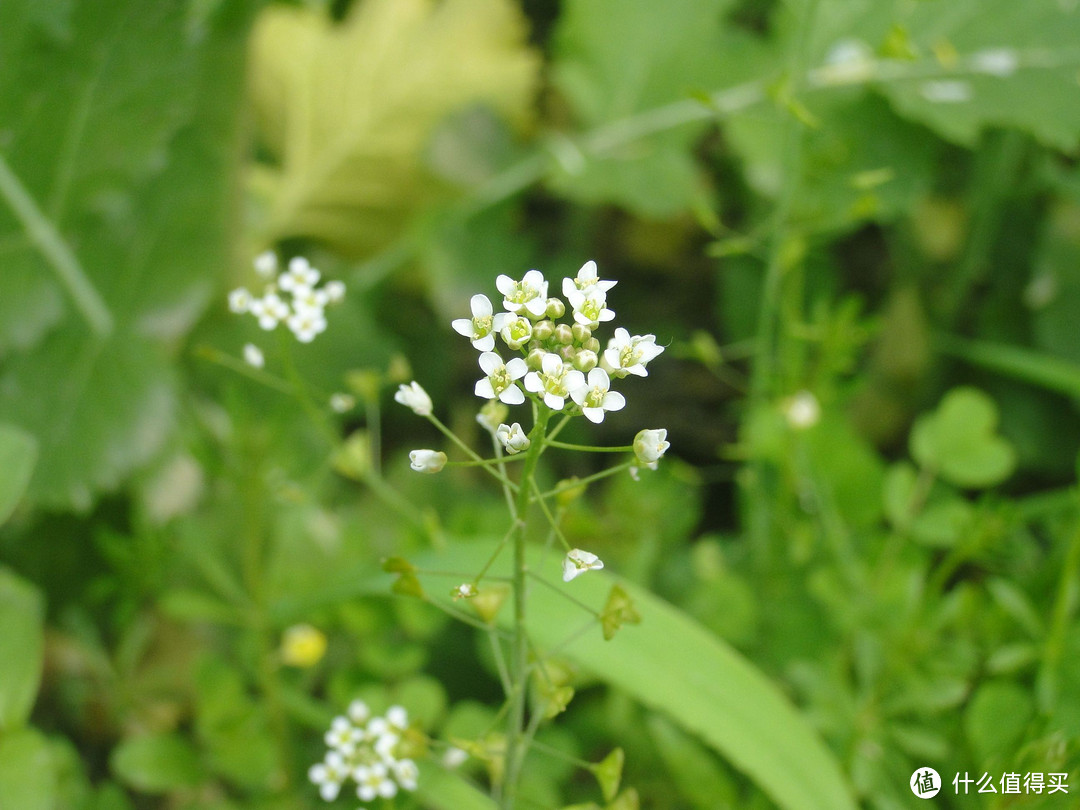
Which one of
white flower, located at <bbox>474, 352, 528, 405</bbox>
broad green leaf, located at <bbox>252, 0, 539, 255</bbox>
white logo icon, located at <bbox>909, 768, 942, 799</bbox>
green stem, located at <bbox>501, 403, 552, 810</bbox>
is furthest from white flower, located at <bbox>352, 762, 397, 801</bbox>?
broad green leaf, located at <bbox>252, 0, 539, 255</bbox>

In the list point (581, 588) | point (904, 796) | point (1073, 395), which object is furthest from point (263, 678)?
point (1073, 395)

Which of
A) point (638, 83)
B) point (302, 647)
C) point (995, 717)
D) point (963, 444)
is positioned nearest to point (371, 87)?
point (638, 83)

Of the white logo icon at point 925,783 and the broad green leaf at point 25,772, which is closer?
the broad green leaf at point 25,772

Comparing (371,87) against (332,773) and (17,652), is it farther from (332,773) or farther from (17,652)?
(332,773)

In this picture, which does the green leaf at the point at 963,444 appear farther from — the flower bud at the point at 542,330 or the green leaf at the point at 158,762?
the green leaf at the point at 158,762

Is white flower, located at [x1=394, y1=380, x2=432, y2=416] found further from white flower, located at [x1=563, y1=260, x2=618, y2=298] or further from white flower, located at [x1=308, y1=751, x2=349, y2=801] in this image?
white flower, located at [x1=308, y1=751, x2=349, y2=801]

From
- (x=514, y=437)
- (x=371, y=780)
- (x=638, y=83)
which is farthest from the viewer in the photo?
(x=638, y=83)

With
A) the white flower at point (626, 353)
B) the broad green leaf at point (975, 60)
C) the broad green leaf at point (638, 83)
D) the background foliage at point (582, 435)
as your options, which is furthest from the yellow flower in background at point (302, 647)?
the broad green leaf at point (975, 60)
